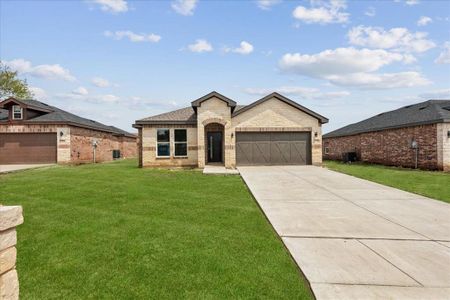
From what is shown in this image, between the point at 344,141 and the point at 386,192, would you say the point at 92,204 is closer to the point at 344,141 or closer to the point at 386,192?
the point at 386,192

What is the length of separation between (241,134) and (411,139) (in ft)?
39.0

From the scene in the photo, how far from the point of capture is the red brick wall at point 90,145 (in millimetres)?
23328

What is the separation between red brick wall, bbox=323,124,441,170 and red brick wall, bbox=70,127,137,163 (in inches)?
1004

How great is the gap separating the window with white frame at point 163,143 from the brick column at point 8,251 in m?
16.3

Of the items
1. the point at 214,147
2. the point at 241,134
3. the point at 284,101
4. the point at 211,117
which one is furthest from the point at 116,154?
the point at 284,101

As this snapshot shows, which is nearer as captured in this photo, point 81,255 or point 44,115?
point 81,255

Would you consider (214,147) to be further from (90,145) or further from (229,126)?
(90,145)

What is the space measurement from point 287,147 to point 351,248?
14656mm

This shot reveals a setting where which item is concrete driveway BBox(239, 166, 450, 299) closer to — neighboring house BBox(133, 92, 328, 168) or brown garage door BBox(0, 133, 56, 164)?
neighboring house BBox(133, 92, 328, 168)

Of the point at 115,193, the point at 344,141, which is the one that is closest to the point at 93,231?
the point at 115,193

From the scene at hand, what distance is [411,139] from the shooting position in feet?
61.7

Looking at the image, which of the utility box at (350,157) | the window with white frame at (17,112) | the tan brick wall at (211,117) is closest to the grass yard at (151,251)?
the tan brick wall at (211,117)

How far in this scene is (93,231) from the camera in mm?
5660

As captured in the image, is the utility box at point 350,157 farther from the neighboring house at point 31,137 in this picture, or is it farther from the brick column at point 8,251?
the brick column at point 8,251
